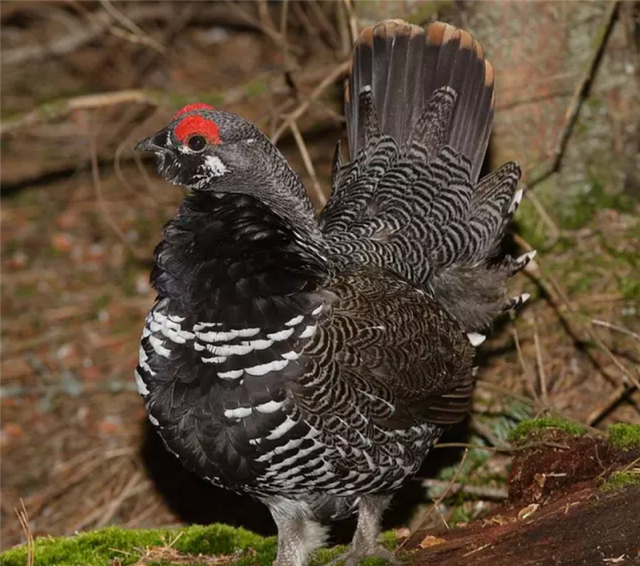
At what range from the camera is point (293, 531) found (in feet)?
15.4

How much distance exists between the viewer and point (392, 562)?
4426mm

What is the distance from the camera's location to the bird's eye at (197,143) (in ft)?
14.6

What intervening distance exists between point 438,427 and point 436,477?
1.36m

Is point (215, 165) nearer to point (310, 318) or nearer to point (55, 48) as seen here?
point (310, 318)

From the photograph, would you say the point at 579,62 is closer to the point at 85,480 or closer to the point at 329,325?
the point at 329,325

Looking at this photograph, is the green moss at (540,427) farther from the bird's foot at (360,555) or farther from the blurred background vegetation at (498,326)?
the bird's foot at (360,555)

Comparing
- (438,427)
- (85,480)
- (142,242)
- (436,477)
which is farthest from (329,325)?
(142,242)

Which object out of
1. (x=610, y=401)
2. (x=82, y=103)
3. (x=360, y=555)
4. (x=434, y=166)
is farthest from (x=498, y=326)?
(x=82, y=103)

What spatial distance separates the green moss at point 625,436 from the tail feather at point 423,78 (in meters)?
1.69

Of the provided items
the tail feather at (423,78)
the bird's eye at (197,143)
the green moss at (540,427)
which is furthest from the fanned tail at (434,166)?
the bird's eye at (197,143)

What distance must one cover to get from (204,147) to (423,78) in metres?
1.59

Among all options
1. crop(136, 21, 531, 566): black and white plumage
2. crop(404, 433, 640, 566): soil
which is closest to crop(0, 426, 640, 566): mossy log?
crop(404, 433, 640, 566): soil

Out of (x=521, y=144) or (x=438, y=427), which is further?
(x=521, y=144)

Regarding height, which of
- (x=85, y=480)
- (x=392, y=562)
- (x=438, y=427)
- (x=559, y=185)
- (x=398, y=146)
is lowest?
(x=85, y=480)
